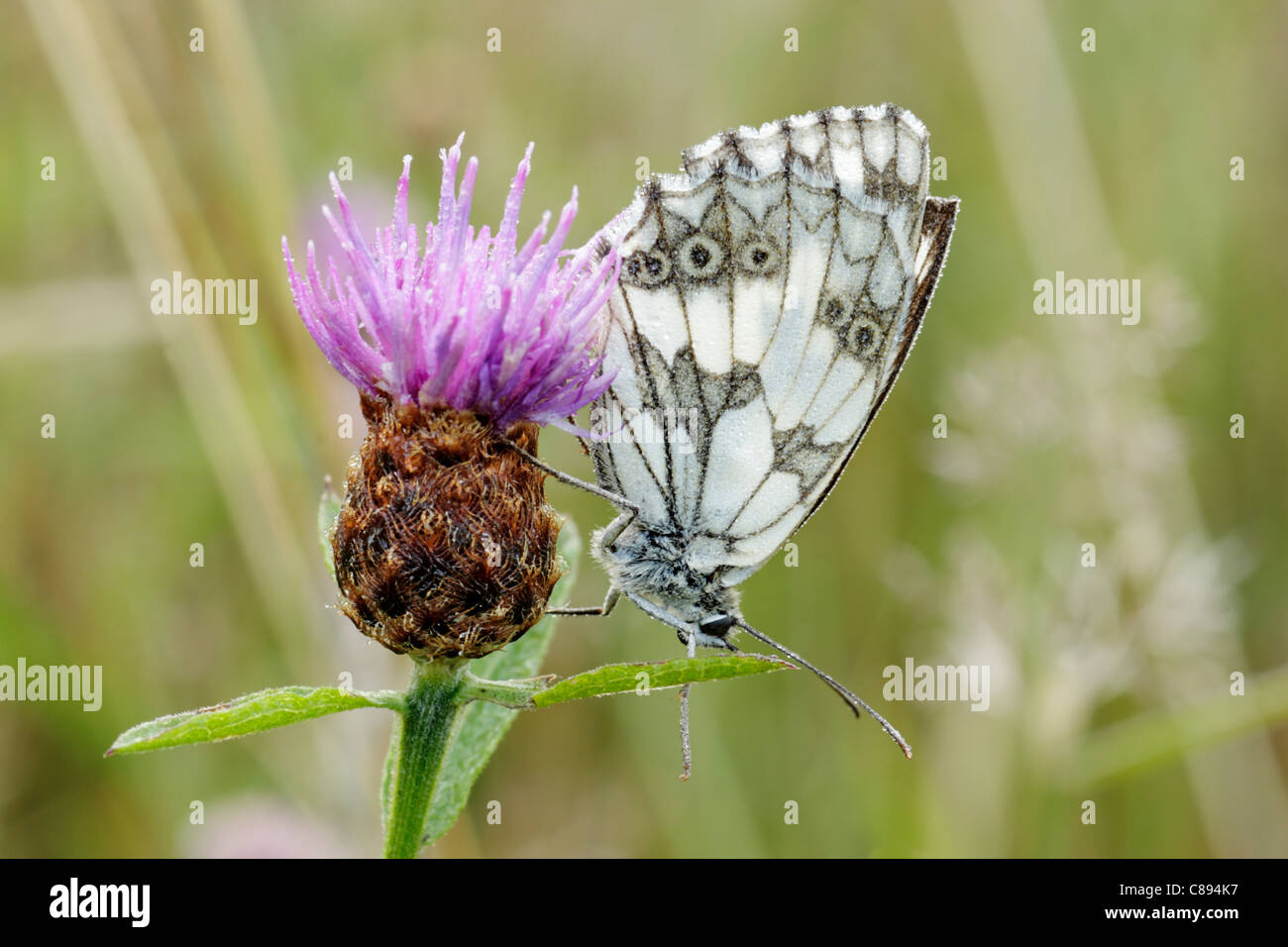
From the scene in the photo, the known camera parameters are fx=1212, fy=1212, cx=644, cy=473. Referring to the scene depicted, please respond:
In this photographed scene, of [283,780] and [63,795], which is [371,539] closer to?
[283,780]

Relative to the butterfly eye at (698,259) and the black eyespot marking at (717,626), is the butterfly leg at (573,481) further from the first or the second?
the butterfly eye at (698,259)

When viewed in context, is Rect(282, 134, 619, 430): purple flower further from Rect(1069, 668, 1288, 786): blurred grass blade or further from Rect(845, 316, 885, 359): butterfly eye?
Rect(1069, 668, 1288, 786): blurred grass blade

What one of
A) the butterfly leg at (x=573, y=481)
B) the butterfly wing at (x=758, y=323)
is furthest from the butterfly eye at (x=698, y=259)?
the butterfly leg at (x=573, y=481)

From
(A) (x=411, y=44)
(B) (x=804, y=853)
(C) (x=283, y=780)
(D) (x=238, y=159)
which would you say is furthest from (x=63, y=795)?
(A) (x=411, y=44)

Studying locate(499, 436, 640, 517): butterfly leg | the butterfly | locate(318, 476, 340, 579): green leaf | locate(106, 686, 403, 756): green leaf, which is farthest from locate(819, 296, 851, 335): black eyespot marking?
locate(106, 686, 403, 756): green leaf

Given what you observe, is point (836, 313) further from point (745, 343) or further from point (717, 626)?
point (717, 626)
